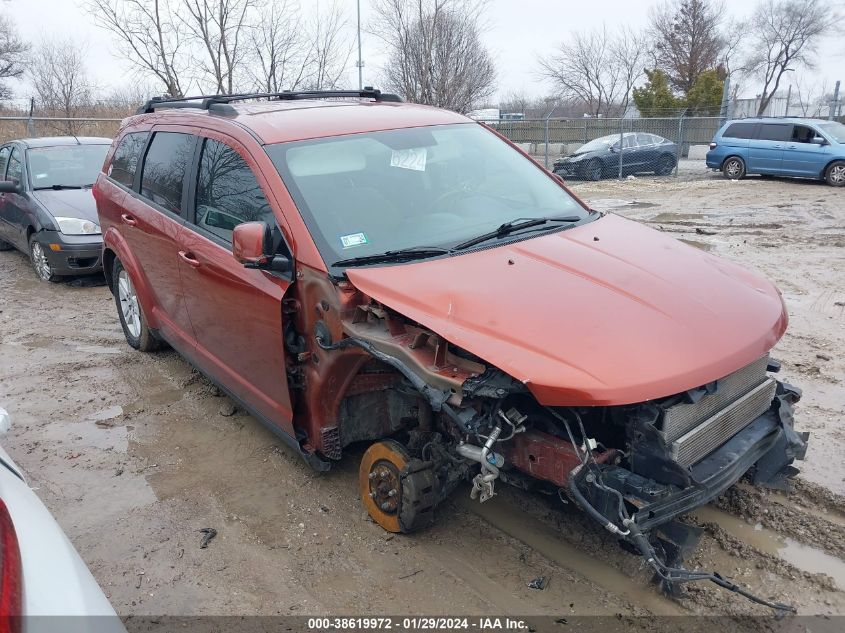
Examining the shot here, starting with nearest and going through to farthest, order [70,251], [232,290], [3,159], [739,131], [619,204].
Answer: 1. [232,290]
2. [70,251]
3. [3,159]
4. [619,204]
5. [739,131]

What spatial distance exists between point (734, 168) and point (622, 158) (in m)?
3.05

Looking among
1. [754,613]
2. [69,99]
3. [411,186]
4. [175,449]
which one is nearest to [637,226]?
[411,186]

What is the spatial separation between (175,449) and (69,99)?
2579 cm

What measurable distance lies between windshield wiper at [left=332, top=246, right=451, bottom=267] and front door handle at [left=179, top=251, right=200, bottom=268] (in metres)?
1.33

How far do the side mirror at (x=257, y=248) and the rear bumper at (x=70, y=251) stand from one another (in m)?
5.63

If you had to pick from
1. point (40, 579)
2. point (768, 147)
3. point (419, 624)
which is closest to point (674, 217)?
point (768, 147)

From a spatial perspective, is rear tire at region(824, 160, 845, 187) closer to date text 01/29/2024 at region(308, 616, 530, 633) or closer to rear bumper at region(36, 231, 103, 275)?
rear bumper at region(36, 231, 103, 275)

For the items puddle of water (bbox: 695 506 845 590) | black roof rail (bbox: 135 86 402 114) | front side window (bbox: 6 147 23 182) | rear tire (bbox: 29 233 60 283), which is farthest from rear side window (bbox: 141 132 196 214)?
front side window (bbox: 6 147 23 182)

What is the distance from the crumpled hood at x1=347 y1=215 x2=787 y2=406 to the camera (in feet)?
8.07

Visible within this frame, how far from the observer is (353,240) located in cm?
335

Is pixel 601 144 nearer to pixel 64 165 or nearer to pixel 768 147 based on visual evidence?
pixel 768 147

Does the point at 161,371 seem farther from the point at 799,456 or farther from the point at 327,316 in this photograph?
the point at 799,456

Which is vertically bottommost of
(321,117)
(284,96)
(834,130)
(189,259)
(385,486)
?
(385,486)

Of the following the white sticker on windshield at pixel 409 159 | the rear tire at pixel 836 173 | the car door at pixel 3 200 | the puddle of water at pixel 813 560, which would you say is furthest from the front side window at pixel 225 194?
the rear tire at pixel 836 173
